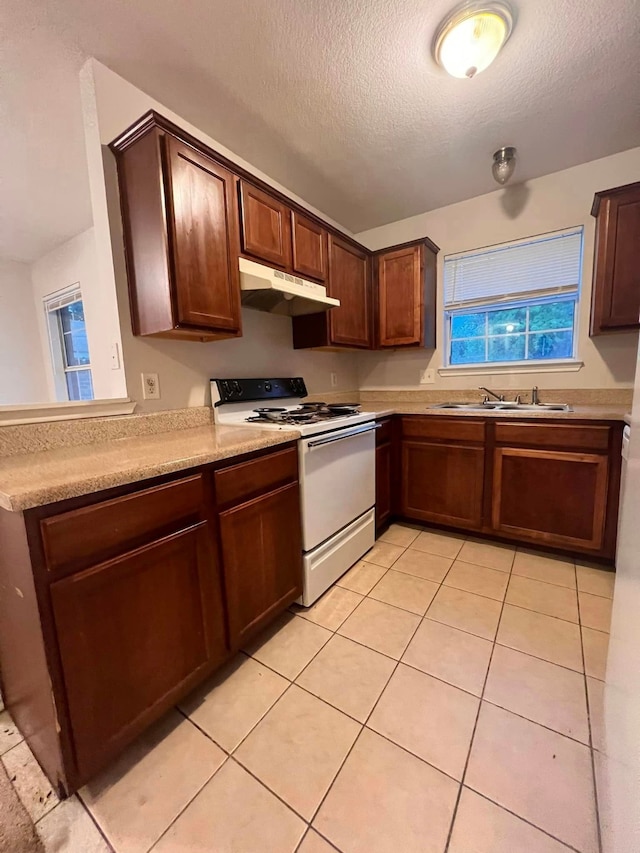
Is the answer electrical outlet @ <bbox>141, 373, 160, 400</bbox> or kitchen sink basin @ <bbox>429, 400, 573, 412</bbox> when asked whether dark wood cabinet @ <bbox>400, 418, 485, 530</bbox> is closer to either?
kitchen sink basin @ <bbox>429, 400, 573, 412</bbox>

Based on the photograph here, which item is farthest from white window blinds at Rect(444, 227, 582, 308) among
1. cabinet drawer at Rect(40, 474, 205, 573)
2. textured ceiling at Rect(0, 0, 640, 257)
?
cabinet drawer at Rect(40, 474, 205, 573)

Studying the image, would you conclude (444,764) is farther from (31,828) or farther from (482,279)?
(482,279)

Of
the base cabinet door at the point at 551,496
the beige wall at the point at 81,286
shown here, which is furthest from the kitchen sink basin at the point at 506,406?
the beige wall at the point at 81,286

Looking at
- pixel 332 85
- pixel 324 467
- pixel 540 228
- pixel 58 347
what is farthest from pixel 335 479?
pixel 58 347

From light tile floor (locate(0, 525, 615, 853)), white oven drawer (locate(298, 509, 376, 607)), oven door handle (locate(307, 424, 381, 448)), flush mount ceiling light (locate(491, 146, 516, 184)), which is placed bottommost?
light tile floor (locate(0, 525, 615, 853))

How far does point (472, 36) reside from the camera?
4.44 feet

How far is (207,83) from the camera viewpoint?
1.56 metres

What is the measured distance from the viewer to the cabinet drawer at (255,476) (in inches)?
48.8

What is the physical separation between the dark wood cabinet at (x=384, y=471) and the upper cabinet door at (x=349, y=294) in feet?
2.34

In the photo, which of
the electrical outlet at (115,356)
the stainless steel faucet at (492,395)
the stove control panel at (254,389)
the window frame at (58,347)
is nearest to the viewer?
the electrical outlet at (115,356)

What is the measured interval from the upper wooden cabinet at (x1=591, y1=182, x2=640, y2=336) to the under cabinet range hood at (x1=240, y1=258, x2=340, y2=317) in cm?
156

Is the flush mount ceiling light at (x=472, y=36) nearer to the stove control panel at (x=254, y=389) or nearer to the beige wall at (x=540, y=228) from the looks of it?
the beige wall at (x=540, y=228)

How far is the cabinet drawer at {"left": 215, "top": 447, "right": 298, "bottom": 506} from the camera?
1.24 meters

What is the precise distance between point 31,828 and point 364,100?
9.45 ft
